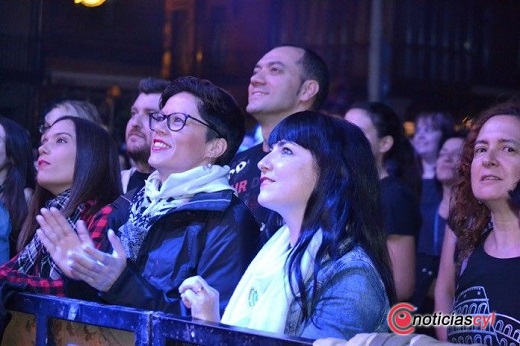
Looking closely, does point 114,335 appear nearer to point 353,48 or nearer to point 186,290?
point 186,290

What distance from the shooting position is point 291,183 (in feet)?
10.5

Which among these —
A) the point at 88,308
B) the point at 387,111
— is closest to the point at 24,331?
the point at 88,308

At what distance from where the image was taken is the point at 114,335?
2.76 m

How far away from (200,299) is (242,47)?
11.2 meters

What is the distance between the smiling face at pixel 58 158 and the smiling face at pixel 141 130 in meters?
0.82

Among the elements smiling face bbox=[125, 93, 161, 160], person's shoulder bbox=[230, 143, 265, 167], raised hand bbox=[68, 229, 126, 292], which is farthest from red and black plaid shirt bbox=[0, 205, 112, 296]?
smiling face bbox=[125, 93, 161, 160]

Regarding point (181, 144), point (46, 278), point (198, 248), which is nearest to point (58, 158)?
point (46, 278)

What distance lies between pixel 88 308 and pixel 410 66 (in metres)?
12.5

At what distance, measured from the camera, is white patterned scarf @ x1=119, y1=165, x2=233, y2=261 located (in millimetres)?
3732

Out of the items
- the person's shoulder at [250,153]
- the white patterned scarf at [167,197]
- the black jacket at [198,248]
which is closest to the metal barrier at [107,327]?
the black jacket at [198,248]

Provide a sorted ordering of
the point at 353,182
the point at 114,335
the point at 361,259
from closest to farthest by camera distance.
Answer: the point at 114,335, the point at 361,259, the point at 353,182

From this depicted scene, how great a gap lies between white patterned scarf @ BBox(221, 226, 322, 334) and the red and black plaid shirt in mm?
812

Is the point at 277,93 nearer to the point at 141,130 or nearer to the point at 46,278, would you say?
the point at 141,130
